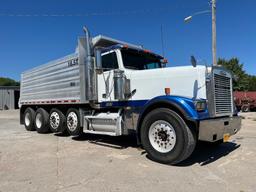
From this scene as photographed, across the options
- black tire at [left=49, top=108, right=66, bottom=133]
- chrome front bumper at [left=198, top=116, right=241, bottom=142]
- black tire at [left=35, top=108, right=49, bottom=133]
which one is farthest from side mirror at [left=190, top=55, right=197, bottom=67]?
black tire at [left=35, top=108, right=49, bottom=133]

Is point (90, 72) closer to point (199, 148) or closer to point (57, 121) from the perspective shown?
point (57, 121)

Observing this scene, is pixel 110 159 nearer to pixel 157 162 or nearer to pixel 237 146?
pixel 157 162

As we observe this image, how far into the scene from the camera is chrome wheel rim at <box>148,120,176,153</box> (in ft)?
17.5

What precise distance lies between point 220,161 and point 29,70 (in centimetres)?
917

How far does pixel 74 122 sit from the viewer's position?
8469 mm

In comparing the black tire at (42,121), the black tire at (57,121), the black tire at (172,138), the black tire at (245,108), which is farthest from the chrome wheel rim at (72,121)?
the black tire at (245,108)

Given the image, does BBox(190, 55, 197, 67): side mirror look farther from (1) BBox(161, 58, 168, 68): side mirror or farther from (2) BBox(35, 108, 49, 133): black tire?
(2) BBox(35, 108, 49, 133): black tire

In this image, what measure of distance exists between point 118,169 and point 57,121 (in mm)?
4929

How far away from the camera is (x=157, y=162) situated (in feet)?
18.0

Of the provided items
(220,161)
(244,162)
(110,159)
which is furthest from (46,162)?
(244,162)

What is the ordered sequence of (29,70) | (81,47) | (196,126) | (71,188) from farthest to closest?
(29,70) → (81,47) → (196,126) → (71,188)

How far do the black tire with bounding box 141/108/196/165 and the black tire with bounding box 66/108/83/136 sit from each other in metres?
3.27

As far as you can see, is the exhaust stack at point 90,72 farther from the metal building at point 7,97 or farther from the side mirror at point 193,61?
the metal building at point 7,97

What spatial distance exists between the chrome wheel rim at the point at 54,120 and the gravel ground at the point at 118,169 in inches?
74.1
